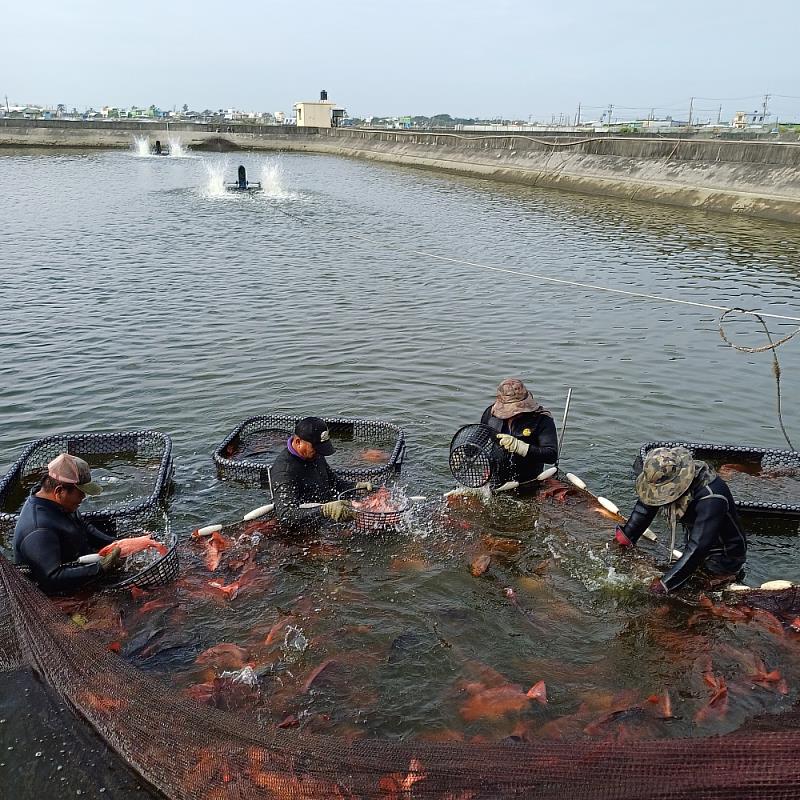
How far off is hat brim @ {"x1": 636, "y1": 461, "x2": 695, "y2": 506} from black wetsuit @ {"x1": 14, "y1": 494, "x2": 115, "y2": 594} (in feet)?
17.1

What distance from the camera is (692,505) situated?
20.5ft

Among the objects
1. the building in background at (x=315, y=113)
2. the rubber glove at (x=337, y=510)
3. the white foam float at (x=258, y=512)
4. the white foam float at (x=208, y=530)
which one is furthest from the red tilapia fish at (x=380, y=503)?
the building in background at (x=315, y=113)

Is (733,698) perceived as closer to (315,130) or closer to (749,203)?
(749,203)

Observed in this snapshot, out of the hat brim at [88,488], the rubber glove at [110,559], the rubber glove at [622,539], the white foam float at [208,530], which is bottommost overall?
the white foam float at [208,530]

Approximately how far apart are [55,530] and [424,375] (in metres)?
7.86

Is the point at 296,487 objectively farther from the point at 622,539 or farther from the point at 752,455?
the point at 752,455

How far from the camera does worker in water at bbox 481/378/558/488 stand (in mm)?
8195

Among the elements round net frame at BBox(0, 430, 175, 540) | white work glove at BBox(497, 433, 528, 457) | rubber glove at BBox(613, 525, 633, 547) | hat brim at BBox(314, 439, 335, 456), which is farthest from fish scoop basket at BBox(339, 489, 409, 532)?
rubber glove at BBox(613, 525, 633, 547)

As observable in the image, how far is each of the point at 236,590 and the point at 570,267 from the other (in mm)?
17864

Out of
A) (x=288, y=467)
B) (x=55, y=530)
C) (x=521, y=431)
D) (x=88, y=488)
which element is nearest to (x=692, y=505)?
(x=521, y=431)

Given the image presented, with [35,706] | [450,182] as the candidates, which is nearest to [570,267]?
[35,706]

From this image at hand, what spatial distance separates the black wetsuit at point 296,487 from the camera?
24.8 ft

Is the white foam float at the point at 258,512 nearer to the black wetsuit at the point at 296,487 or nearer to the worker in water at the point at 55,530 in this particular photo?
the black wetsuit at the point at 296,487

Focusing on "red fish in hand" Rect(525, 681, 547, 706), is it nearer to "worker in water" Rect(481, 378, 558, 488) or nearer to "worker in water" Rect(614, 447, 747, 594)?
"worker in water" Rect(614, 447, 747, 594)
